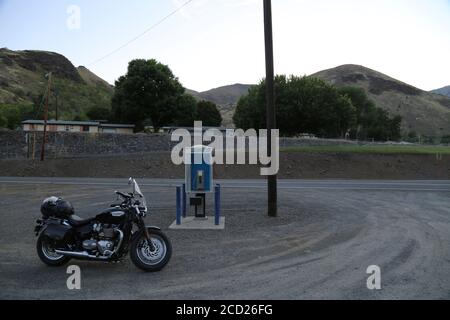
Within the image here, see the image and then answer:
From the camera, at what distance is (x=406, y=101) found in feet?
493

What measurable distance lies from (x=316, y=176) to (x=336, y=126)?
124ft

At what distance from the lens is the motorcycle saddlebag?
694 cm

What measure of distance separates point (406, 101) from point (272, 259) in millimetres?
157859

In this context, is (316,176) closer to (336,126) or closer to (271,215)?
(271,215)

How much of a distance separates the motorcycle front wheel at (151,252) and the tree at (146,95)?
56738 millimetres

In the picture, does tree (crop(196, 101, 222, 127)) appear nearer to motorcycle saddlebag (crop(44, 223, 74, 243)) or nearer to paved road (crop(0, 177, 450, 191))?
paved road (crop(0, 177, 450, 191))

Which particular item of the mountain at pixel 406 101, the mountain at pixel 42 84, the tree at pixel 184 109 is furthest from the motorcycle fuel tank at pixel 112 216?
the mountain at pixel 406 101

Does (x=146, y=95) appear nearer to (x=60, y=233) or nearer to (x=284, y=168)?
(x=284, y=168)

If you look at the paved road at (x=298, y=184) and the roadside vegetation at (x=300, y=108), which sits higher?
the roadside vegetation at (x=300, y=108)

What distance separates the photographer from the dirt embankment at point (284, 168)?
3005 centimetres

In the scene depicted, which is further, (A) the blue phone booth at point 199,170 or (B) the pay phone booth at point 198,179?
(A) the blue phone booth at point 199,170

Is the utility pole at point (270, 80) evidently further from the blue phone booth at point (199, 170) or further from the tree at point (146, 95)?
the tree at point (146, 95)

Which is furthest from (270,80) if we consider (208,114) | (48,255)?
(208,114)
